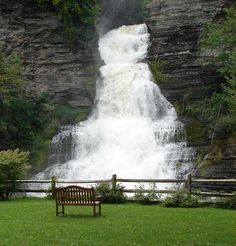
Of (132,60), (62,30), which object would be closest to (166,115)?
(132,60)

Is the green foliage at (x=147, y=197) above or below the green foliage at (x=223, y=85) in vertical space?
below

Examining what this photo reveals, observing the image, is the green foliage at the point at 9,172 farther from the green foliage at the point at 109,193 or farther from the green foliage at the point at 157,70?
the green foliage at the point at 157,70

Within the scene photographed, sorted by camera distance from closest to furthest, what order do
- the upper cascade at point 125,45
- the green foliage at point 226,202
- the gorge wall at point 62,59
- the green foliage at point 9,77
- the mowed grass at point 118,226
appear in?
1. the mowed grass at point 118,226
2. the green foliage at point 226,202
3. the green foliage at point 9,77
4. the gorge wall at point 62,59
5. the upper cascade at point 125,45

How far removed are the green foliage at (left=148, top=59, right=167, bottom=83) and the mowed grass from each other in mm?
18530

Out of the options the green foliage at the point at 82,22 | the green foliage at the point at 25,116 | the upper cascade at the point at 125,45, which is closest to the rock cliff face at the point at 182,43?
the upper cascade at the point at 125,45

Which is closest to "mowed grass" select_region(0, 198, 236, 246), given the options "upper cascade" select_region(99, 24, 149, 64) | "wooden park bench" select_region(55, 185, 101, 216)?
"wooden park bench" select_region(55, 185, 101, 216)

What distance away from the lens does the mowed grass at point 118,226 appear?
11.2 meters

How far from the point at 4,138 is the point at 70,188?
16.5m

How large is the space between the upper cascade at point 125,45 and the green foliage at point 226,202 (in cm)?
2065

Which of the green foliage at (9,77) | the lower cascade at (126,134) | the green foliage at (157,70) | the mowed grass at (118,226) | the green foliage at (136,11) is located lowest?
the mowed grass at (118,226)

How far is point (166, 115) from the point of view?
3244 cm

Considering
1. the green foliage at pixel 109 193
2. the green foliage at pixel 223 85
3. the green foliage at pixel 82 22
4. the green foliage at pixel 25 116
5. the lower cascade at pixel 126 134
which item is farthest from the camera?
the green foliage at pixel 82 22

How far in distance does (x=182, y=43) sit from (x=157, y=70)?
337 centimetres

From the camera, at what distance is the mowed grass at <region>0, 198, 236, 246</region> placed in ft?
36.9
